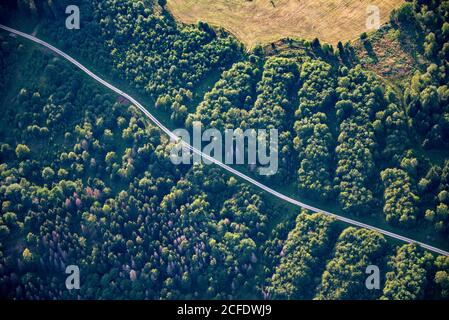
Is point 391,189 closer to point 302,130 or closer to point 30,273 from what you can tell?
point 302,130

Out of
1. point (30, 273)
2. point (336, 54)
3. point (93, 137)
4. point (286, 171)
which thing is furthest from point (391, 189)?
point (30, 273)

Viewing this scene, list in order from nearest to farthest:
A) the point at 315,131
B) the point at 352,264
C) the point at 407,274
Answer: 1. the point at 407,274
2. the point at 352,264
3. the point at 315,131

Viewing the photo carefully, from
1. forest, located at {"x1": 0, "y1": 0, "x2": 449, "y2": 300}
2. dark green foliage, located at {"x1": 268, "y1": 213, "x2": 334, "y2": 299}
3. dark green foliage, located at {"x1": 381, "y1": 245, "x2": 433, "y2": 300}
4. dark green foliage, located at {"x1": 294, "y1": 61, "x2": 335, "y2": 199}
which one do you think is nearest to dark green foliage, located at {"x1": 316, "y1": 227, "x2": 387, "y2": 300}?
forest, located at {"x1": 0, "y1": 0, "x2": 449, "y2": 300}

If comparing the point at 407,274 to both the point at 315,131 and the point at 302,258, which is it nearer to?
the point at 302,258

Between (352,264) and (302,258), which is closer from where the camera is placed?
(352,264)

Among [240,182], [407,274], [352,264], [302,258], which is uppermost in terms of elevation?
[240,182]

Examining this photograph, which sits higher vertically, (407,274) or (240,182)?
(240,182)

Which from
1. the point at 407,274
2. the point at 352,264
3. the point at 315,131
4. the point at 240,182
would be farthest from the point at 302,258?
the point at 315,131

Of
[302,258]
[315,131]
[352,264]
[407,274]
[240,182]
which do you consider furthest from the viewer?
[240,182]

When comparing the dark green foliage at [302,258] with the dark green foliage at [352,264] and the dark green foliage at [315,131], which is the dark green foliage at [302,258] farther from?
the dark green foliage at [315,131]

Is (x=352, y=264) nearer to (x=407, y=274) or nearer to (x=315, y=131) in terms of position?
(x=407, y=274)
